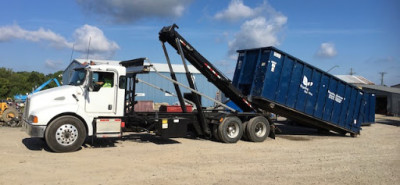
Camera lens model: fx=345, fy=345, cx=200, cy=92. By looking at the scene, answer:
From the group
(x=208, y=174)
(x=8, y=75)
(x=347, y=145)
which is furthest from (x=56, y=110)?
(x=8, y=75)

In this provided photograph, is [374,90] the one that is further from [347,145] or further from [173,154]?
[173,154]

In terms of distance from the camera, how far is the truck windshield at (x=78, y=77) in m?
10.1

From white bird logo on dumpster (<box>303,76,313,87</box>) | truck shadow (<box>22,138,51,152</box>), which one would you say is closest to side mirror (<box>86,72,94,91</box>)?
truck shadow (<box>22,138,51,152</box>)

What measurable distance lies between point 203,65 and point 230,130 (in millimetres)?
Answer: 2575

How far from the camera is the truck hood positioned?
948 cm

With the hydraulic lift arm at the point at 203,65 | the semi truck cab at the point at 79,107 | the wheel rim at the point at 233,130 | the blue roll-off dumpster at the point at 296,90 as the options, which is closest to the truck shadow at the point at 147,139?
the wheel rim at the point at 233,130

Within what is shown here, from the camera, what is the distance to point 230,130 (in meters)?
12.4

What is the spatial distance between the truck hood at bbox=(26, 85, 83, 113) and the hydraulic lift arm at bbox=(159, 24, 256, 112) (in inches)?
155

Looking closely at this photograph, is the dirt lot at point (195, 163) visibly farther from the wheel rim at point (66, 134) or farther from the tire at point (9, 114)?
the tire at point (9, 114)

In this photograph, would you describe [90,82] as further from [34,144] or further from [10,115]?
[10,115]

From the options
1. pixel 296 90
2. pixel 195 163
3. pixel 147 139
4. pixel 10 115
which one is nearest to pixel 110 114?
pixel 147 139

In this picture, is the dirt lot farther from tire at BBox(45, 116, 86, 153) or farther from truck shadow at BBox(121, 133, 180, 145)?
tire at BBox(45, 116, 86, 153)

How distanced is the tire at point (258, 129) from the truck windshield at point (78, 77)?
6.08m

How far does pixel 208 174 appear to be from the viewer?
734cm
